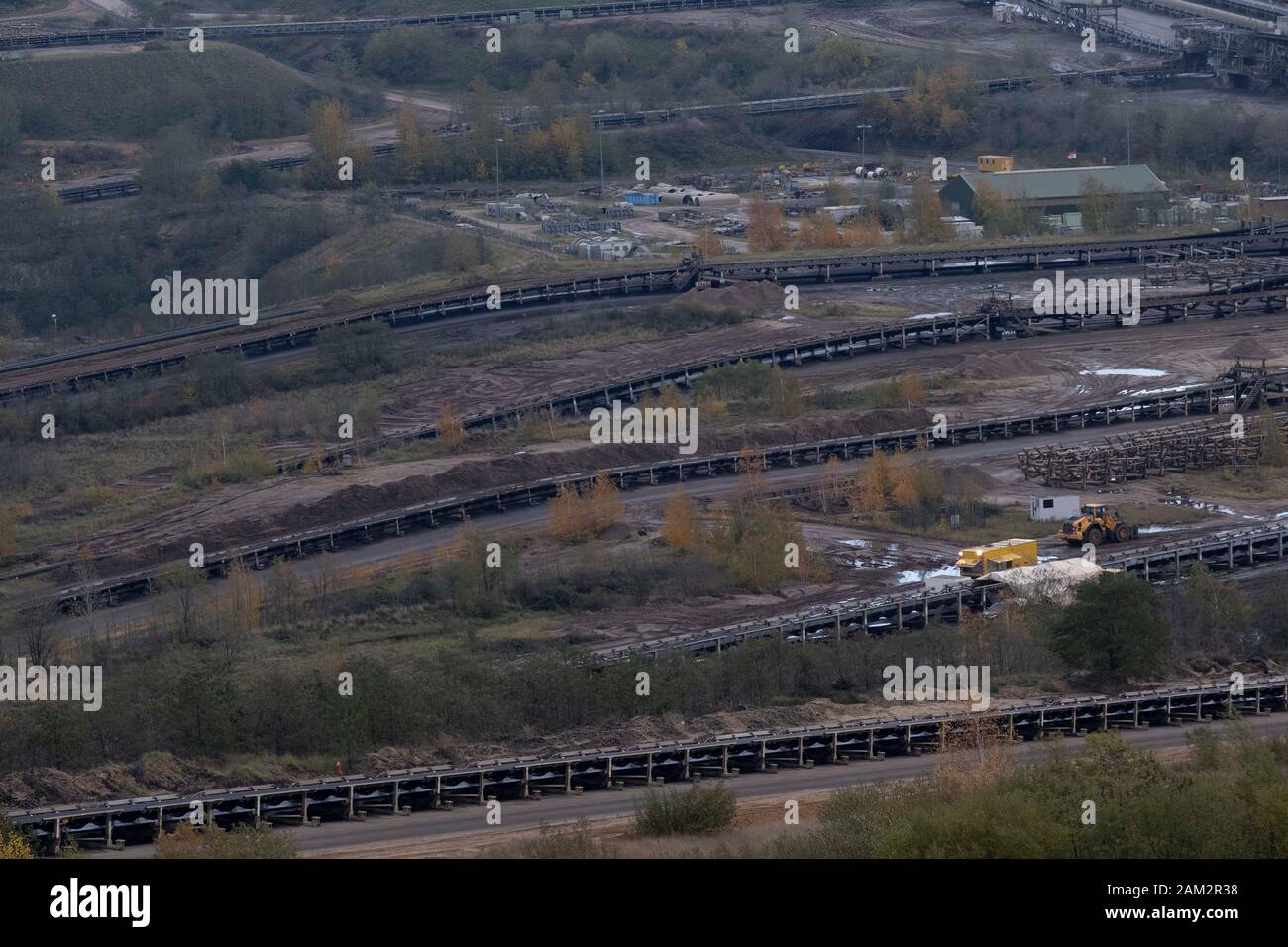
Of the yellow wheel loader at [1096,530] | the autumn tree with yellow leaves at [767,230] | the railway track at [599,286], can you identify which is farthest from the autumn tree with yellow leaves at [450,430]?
the autumn tree with yellow leaves at [767,230]

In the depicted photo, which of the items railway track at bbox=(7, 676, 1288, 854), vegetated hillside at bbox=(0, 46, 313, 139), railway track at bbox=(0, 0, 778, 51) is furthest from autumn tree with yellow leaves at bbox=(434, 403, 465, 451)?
railway track at bbox=(0, 0, 778, 51)

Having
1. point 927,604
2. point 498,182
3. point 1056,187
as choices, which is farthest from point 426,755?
point 498,182

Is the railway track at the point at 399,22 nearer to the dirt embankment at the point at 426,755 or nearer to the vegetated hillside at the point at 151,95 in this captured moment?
the vegetated hillside at the point at 151,95

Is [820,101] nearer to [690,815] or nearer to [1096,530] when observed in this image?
[1096,530]

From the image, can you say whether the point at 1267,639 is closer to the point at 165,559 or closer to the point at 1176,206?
the point at 165,559

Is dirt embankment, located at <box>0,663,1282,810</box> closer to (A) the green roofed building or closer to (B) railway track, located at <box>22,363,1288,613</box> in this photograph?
(B) railway track, located at <box>22,363,1288,613</box>

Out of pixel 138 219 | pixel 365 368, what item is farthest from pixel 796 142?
pixel 365 368
